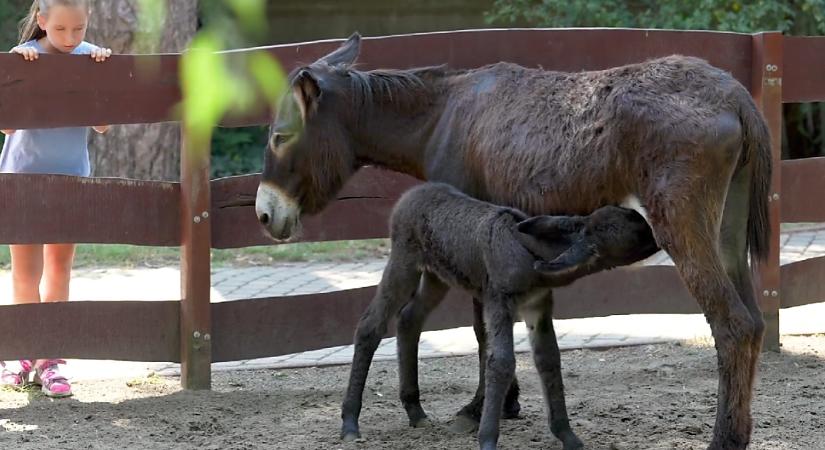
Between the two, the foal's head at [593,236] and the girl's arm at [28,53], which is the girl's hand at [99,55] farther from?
the foal's head at [593,236]

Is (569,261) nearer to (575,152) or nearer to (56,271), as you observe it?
(575,152)

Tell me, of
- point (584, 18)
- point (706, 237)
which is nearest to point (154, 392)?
point (706, 237)

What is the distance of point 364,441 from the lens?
4.72 m

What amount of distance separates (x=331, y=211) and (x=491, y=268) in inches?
65.1

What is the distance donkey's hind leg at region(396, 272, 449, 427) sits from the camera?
4.88m

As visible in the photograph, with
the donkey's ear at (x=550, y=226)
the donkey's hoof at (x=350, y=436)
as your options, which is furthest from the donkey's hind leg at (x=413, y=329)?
the donkey's ear at (x=550, y=226)

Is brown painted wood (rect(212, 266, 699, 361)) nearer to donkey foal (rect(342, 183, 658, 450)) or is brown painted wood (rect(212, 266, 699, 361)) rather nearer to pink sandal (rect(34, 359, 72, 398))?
pink sandal (rect(34, 359, 72, 398))

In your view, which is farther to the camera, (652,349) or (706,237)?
(652,349)

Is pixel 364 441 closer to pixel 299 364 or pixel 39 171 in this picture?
pixel 299 364

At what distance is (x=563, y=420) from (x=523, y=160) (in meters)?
1.15

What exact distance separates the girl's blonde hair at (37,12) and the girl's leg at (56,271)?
1103 mm

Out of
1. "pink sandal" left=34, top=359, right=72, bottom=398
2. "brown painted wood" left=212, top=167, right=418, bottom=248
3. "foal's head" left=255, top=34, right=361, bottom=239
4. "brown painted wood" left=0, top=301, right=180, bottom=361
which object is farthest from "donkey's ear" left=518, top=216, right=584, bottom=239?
"pink sandal" left=34, top=359, right=72, bottom=398

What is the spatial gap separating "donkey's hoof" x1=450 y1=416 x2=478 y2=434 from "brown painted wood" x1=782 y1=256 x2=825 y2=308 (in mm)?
2566

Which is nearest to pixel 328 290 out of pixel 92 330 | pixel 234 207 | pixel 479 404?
pixel 234 207
